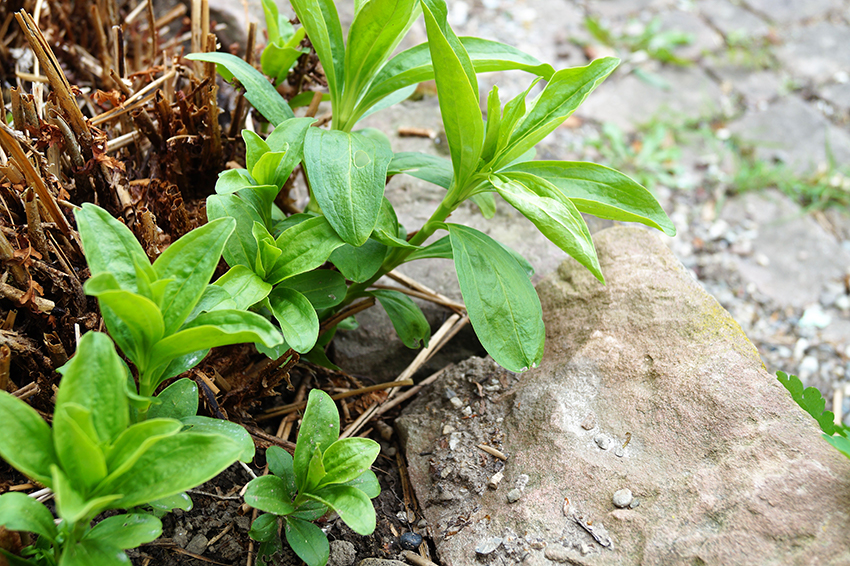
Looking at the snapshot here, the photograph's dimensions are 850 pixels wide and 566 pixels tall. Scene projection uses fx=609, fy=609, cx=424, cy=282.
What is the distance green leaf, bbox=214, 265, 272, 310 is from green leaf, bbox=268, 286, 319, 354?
37mm

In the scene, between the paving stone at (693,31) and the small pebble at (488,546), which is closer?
the small pebble at (488,546)

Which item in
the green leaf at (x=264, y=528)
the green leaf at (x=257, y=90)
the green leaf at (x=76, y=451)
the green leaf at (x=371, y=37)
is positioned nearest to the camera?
the green leaf at (x=76, y=451)

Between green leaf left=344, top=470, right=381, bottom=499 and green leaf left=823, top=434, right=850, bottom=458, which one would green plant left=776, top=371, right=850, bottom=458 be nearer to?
green leaf left=823, top=434, right=850, bottom=458

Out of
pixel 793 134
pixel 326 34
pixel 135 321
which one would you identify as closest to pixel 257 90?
pixel 326 34

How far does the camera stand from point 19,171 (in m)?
1.36

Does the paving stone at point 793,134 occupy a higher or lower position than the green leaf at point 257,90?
lower

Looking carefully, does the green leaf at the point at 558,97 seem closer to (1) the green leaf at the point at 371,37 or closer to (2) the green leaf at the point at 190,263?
(1) the green leaf at the point at 371,37

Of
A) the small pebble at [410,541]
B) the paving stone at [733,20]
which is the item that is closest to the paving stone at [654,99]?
the paving stone at [733,20]

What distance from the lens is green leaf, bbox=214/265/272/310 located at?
1159 mm

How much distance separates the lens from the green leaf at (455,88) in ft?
3.78

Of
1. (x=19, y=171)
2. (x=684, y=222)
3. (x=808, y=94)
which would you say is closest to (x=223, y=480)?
(x=19, y=171)

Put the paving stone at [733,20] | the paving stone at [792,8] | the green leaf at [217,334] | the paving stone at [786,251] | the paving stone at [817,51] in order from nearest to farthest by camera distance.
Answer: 1. the green leaf at [217,334]
2. the paving stone at [786,251]
3. the paving stone at [817,51]
4. the paving stone at [733,20]
5. the paving stone at [792,8]

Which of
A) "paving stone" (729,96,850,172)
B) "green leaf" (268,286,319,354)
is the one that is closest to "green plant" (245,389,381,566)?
"green leaf" (268,286,319,354)

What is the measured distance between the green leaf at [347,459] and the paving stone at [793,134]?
3.08m
